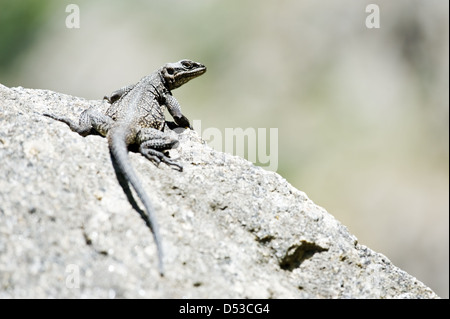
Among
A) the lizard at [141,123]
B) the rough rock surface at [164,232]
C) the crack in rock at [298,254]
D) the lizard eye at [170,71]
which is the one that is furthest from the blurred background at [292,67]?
the crack in rock at [298,254]

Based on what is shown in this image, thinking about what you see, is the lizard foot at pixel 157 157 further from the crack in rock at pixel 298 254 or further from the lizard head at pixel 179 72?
the lizard head at pixel 179 72

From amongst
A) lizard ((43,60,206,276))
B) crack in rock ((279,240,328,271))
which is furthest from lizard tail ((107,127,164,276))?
crack in rock ((279,240,328,271))

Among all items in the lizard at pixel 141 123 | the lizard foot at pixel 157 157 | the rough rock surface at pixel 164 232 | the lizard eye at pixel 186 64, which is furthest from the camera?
the lizard eye at pixel 186 64

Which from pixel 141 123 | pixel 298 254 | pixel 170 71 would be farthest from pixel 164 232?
pixel 170 71

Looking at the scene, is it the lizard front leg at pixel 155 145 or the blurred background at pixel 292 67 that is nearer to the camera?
the lizard front leg at pixel 155 145

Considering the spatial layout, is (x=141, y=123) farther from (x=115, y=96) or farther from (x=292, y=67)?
(x=292, y=67)

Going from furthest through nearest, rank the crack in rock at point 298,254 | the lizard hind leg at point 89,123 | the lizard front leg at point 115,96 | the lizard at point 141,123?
the lizard front leg at point 115,96, the lizard hind leg at point 89,123, the crack in rock at point 298,254, the lizard at point 141,123

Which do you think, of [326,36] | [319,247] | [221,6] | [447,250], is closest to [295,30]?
[326,36]

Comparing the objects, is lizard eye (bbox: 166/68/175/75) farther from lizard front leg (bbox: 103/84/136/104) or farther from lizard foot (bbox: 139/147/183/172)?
lizard foot (bbox: 139/147/183/172)

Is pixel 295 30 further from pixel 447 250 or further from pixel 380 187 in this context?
pixel 447 250
